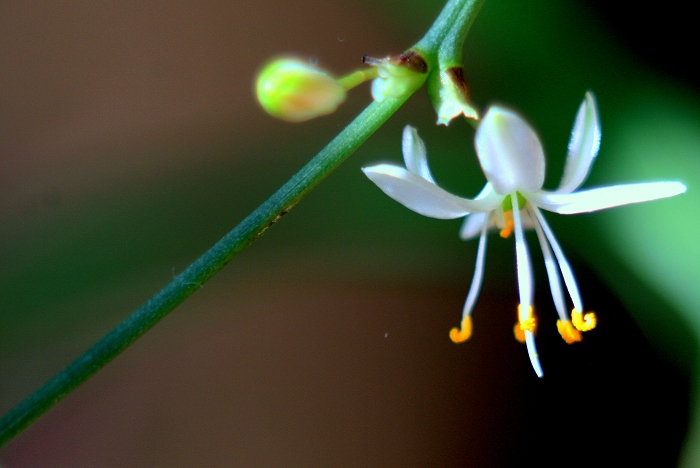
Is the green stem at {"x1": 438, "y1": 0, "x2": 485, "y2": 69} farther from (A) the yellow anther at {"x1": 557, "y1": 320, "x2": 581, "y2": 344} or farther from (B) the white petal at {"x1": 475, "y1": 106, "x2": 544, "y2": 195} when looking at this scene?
(A) the yellow anther at {"x1": 557, "y1": 320, "x2": 581, "y2": 344}

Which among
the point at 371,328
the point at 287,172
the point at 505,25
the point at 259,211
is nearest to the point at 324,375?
the point at 371,328

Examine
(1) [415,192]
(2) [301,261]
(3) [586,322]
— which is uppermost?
(2) [301,261]

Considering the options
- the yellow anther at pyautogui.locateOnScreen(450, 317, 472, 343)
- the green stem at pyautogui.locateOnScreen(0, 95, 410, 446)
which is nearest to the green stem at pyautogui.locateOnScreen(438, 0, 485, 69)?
the green stem at pyautogui.locateOnScreen(0, 95, 410, 446)

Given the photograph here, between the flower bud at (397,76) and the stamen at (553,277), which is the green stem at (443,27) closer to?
the flower bud at (397,76)

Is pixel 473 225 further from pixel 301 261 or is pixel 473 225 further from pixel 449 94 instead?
pixel 301 261

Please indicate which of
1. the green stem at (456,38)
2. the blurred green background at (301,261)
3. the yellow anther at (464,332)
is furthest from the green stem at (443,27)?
the blurred green background at (301,261)

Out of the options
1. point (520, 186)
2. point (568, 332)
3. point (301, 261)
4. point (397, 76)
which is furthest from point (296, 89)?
point (301, 261)

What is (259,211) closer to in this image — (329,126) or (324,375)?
(329,126)
